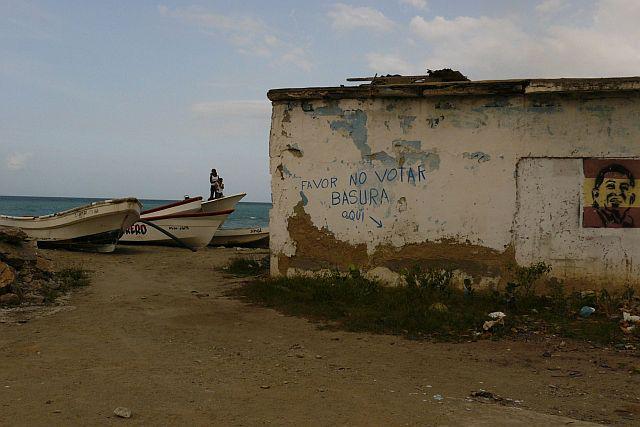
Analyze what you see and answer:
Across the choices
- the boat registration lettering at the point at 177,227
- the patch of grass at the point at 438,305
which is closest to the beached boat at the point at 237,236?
the boat registration lettering at the point at 177,227

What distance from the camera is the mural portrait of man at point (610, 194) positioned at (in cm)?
750

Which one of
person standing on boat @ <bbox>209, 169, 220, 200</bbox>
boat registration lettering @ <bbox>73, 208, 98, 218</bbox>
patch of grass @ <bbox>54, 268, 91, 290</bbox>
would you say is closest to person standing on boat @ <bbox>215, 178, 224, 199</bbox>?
person standing on boat @ <bbox>209, 169, 220, 200</bbox>

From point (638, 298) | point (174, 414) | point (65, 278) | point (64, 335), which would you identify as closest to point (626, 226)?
point (638, 298)

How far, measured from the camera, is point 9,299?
7152mm

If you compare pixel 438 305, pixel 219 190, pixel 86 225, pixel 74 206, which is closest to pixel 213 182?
pixel 219 190

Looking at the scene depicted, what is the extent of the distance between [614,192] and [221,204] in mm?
10494

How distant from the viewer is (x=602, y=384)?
15.4 ft

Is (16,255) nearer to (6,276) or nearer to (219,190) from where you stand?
(6,276)

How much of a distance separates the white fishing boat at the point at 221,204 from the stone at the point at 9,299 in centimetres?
839

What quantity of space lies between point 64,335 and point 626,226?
22.3ft

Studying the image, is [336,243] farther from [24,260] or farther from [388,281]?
[24,260]

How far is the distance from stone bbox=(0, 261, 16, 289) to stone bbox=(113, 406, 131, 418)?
4.44 m

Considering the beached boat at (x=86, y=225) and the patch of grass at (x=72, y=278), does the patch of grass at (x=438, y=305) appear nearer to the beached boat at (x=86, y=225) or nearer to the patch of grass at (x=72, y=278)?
the patch of grass at (x=72, y=278)

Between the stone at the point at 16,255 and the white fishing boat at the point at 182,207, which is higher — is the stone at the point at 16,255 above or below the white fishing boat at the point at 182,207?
below
